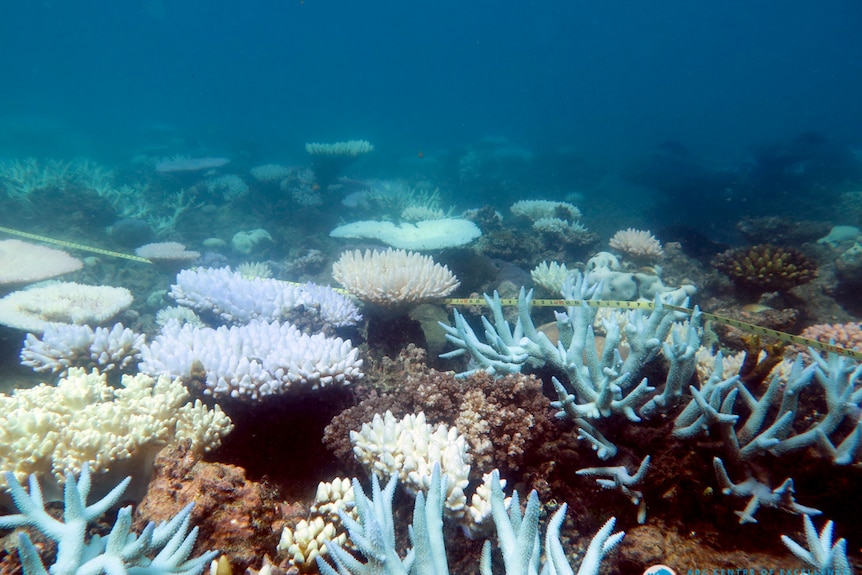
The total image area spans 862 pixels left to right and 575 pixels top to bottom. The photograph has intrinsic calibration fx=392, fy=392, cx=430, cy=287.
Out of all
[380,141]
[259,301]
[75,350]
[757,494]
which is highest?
[380,141]

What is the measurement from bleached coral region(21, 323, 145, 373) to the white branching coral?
Answer: 24.9ft

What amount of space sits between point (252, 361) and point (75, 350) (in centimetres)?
201

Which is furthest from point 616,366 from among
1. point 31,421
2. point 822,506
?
point 31,421

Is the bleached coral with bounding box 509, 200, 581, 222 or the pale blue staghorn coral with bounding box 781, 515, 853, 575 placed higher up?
the bleached coral with bounding box 509, 200, 581, 222

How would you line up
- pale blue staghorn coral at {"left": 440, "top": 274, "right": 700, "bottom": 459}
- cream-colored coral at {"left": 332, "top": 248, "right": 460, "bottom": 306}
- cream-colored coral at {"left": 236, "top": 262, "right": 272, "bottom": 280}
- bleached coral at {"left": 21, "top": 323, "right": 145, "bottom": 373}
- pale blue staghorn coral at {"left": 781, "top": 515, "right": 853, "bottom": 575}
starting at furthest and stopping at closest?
cream-colored coral at {"left": 236, "top": 262, "right": 272, "bottom": 280} < cream-colored coral at {"left": 332, "top": 248, "right": 460, "bottom": 306} < bleached coral at {"left": 21, "top": 323, "right": 145, "bottom": 373} < pale blue staghorn coral at {"left": 440, "top": 274, "right": 700, "bottom": 459} < pale blue staghorn coral at {"left": 781, "top": 515, "right": 853, "bottom": 575}

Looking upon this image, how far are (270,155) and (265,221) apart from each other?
29.0m

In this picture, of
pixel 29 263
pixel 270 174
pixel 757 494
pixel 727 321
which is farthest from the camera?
pixel 270 174

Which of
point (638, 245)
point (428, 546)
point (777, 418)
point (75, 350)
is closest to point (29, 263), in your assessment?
point (75, 350)

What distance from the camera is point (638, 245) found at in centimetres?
737

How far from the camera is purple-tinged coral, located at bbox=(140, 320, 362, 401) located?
2.75m

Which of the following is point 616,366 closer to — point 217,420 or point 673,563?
point 673,563

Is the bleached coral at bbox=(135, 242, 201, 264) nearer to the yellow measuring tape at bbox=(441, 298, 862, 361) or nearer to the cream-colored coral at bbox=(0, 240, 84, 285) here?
the cream-colored coral at bbox=(0, 240, 84, 285)

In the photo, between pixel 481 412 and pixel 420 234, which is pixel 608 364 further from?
pixel 420 234

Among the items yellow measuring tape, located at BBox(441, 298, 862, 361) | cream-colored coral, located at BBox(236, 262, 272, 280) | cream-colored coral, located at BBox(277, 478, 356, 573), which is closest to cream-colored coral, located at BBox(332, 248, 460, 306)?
yellow measuring tape, located at BBox(441, 298, 862, 361)
